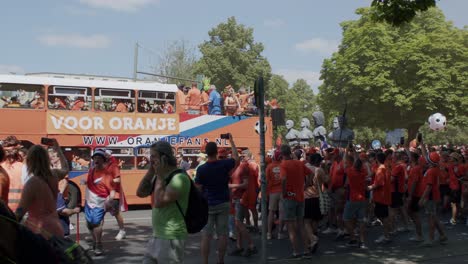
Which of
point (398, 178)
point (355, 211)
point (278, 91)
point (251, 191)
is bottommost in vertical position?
point (355, 211)

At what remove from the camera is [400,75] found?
37.1 metres

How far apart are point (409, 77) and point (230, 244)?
30.2 m

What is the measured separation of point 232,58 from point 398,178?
37.4m

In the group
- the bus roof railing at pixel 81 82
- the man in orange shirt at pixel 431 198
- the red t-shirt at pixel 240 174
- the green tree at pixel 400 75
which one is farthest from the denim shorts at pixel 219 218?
the green tree at pixel 400 75

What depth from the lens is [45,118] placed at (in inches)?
603

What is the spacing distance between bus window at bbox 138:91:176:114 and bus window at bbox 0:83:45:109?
9.44 feet

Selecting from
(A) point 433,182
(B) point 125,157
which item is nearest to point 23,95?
(B) point 125,157

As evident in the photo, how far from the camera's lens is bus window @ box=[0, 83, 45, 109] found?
15.1m

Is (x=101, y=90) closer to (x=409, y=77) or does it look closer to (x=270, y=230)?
(x=270, y=230)

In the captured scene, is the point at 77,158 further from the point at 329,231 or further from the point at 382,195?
the point at 382,195

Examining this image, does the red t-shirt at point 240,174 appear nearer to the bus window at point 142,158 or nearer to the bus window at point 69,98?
the bus window at point 142,158

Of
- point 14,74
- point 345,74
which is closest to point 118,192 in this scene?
point 14,74

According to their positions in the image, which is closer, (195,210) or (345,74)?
(195,210)

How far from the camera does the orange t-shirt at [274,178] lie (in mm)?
10523
